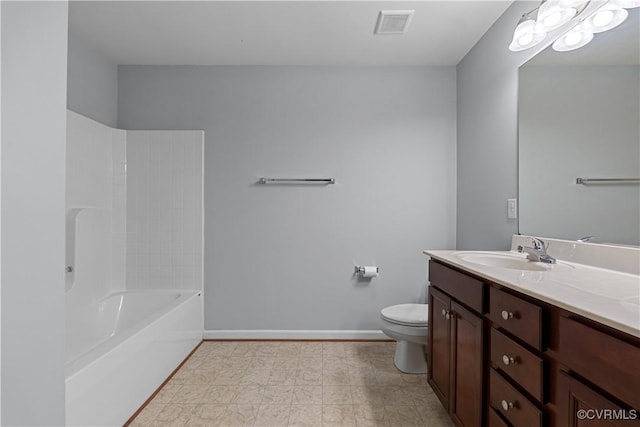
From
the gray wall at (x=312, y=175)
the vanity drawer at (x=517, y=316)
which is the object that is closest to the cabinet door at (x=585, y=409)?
the vanity drawer at (x=517, y=316)

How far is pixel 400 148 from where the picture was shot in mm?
2879

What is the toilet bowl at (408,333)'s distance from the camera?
2.15 meters

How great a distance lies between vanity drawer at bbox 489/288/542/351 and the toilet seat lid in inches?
38.6

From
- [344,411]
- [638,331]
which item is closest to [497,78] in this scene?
[638,331]

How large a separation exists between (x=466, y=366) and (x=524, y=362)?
43cm

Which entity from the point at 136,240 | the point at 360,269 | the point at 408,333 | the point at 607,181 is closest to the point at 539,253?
the point at 607,181

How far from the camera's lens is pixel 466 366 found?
141cm

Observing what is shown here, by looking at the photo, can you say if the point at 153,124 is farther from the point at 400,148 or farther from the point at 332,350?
the point at 332,350

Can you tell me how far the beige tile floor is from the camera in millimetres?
1790

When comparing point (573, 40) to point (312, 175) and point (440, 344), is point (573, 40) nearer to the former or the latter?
point (440, 344)

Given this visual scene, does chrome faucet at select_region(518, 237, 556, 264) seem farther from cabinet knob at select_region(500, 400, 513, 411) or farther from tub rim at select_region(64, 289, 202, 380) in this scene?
tub rim at select_region(64, 289, 202, 380)

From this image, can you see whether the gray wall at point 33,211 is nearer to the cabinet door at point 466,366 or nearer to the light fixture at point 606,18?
the cabinet door at point 466,366

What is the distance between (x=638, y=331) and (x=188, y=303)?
2.56 metres

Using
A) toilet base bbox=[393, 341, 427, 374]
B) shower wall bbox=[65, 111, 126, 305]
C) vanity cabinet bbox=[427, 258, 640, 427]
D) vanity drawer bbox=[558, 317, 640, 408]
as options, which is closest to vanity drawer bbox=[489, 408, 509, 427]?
vanity cabinet bbox=[427, 258, 640, 427]
